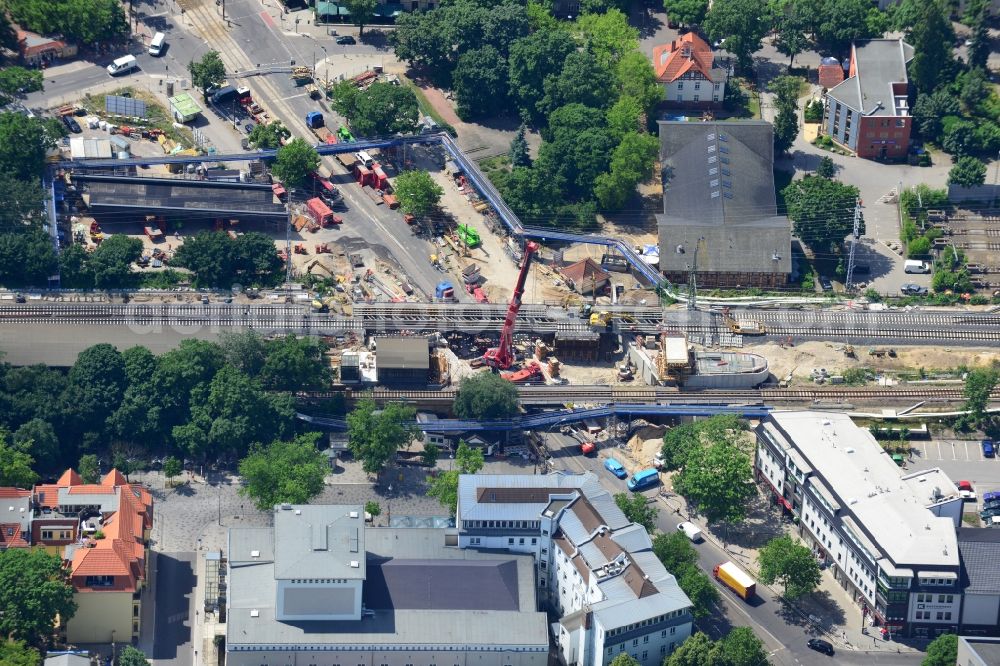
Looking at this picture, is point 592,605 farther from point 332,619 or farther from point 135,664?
point 135,664

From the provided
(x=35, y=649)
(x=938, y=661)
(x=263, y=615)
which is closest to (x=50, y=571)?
(x=35, y=649)

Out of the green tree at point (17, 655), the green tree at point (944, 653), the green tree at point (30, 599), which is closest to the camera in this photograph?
the green tree at point (17, 655)

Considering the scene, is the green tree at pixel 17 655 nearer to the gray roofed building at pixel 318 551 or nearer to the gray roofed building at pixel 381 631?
the gray roofed building at pixel 381 631

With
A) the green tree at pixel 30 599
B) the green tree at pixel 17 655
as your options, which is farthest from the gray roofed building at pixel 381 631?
the green tree at pixel 17 655

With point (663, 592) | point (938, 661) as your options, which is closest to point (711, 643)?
point (663, 592)

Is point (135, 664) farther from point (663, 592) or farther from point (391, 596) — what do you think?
point (663, 592)
